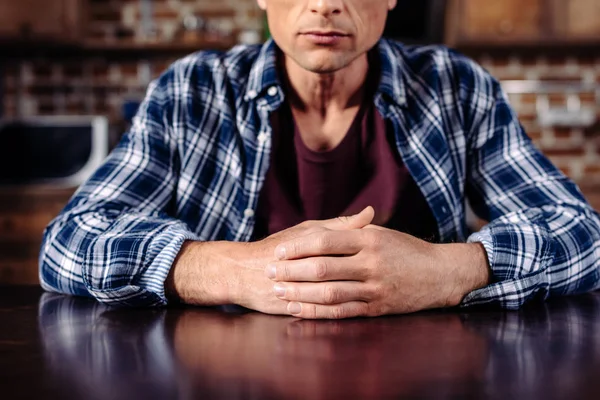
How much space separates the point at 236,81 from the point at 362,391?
0.92 meters

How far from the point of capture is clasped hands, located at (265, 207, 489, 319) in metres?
0.79

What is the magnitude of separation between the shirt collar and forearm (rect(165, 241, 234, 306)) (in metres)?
0.45

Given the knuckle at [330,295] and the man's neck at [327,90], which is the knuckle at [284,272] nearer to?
the knuckle at [330,295]

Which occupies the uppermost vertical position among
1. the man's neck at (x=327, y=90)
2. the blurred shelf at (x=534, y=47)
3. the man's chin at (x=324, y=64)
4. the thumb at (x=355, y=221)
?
the blurred shelf at (x=534, y=47)

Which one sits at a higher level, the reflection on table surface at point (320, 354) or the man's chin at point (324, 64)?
the man's chin at point (324, 64)

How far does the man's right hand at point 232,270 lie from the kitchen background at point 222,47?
1935mm

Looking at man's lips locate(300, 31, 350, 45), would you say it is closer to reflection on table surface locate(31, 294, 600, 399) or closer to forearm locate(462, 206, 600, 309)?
forearm locate(462, 206, 600, 309)

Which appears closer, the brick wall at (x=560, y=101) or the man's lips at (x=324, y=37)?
the man's lips at (x=324, y=37)

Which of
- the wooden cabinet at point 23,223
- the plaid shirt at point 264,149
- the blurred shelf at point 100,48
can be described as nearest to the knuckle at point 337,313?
the plaid shirt at point 264,149

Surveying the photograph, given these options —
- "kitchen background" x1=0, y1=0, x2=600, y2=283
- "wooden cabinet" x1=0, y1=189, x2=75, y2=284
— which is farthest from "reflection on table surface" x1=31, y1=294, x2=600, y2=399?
"kitchen background" x1=0, y1=0, x2=600, y2=283

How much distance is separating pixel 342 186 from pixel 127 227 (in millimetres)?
444

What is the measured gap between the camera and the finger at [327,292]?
785 mm

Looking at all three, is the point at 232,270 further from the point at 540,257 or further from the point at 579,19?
the point at 579,19

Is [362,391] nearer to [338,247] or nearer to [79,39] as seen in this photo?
[338,247]
